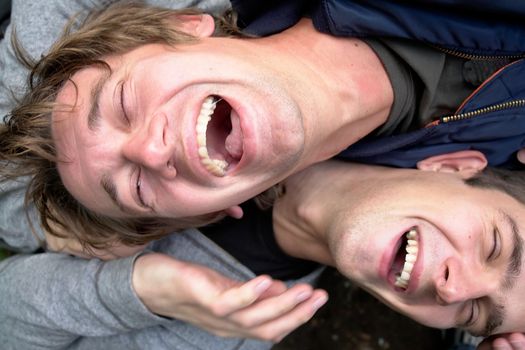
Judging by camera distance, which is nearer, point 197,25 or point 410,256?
point 410,256

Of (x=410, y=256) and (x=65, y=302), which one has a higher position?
(x=410, y=256)

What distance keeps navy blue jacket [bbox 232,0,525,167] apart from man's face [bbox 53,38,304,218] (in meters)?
0.41

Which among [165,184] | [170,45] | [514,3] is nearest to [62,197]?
[165,184]

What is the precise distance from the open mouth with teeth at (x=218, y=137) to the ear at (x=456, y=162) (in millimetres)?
872

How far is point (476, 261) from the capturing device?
1919mm

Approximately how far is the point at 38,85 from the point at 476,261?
192cm

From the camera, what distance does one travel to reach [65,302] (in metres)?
2.39

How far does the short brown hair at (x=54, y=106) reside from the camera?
1.97 metres

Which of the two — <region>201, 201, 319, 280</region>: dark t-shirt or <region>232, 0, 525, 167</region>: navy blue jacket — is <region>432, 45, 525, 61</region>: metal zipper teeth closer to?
<region>232, 0, 525, 167</region>: navy blue jacket

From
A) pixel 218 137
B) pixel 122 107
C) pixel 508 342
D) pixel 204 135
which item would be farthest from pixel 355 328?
pixel 122 107

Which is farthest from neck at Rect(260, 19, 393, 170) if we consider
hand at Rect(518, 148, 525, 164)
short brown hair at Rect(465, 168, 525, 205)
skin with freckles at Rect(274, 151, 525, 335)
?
hand at Rect(518, 148, 525, 164)

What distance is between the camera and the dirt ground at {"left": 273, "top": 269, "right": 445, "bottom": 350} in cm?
349

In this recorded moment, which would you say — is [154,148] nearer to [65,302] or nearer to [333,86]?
[333,86]

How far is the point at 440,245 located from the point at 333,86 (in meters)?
0.73
